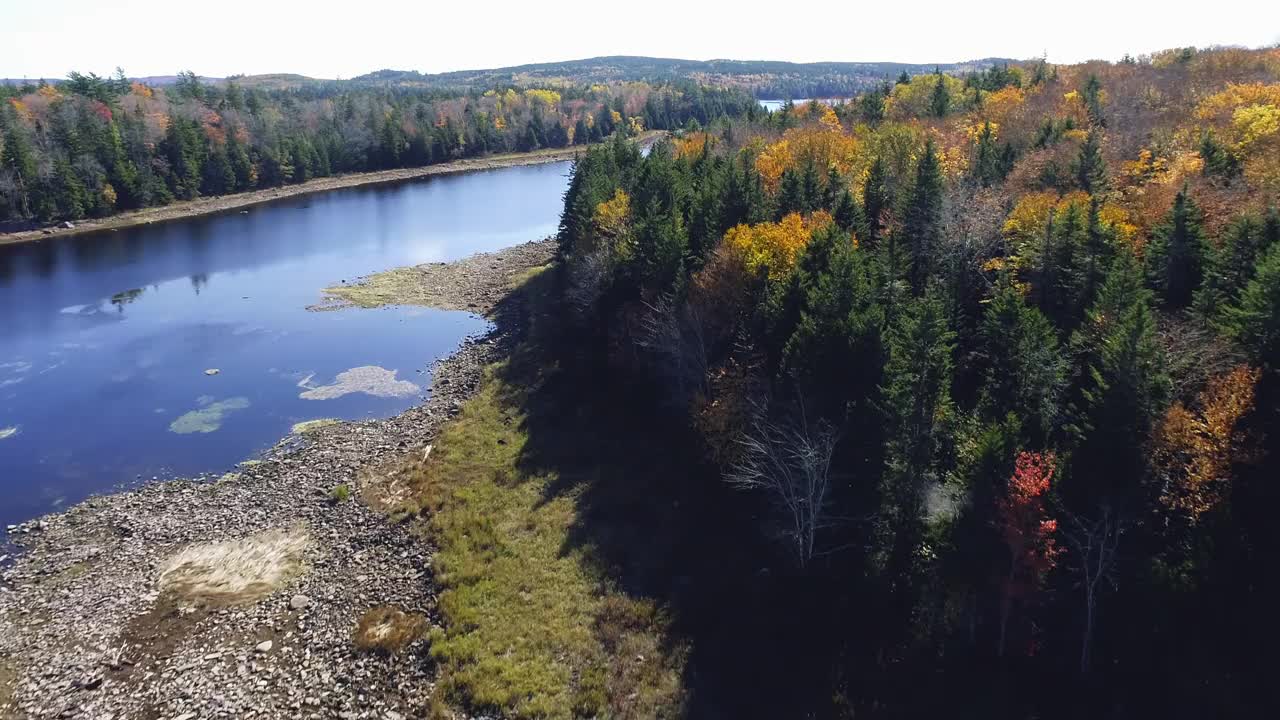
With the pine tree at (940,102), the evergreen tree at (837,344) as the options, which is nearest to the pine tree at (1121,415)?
the evergreen tree at (837,344)

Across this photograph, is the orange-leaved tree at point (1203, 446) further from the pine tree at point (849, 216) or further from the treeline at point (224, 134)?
the treeline at point (224, 134)


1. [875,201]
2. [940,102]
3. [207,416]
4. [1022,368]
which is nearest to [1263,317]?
[1022,368]

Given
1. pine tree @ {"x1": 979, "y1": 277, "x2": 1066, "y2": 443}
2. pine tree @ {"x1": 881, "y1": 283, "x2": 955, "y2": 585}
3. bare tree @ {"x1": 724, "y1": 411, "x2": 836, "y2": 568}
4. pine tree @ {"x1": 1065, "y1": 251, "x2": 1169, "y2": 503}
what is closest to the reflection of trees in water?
bare tree @ {"x1": 724, "y1": 411, "x2": 836, "y2": 568}

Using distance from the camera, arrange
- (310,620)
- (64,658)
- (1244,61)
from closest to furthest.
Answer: (64,658)
(310,620)
(1244,61)

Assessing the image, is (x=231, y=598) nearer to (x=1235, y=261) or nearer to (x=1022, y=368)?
(x=1022, y=368)

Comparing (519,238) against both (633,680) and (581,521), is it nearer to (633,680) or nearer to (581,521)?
(581,521)

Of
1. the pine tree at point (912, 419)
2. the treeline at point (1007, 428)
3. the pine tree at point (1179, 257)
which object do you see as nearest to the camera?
the treeline at point (1007, 428)

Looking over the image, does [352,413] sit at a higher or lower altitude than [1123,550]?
lower

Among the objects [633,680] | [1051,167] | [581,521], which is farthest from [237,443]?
[1051,167]
